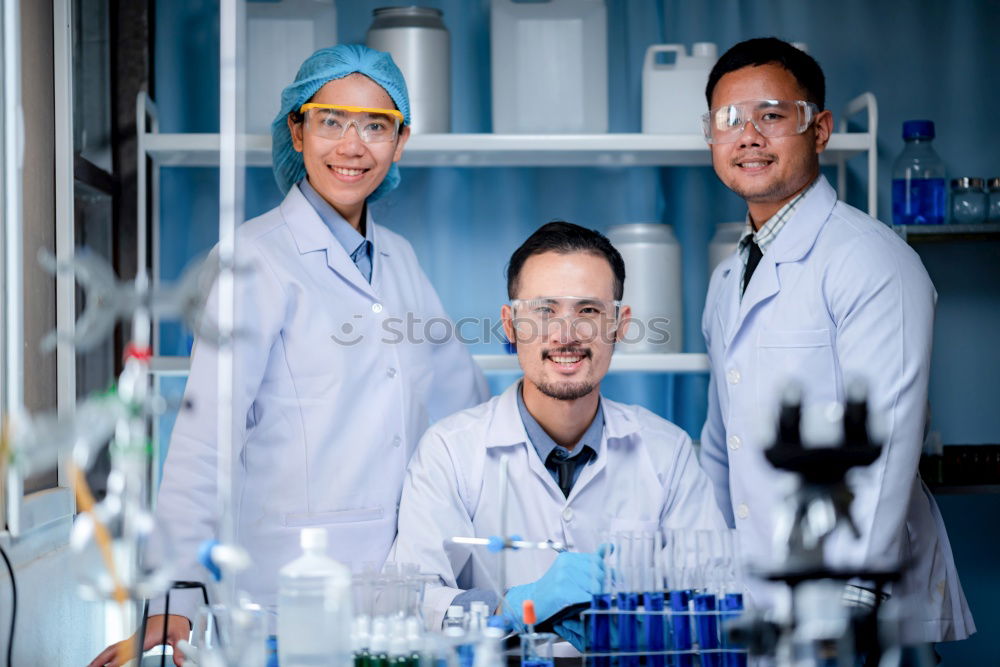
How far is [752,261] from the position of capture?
1.93 meters

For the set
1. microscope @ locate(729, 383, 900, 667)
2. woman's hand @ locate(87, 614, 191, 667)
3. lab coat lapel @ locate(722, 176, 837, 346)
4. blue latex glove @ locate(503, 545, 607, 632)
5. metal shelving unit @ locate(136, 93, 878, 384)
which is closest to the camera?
microscope @ locate(729, 383, 900, 667)

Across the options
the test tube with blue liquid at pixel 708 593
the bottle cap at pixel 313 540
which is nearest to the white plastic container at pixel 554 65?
the test tube with blue liquid at pixel 708 593

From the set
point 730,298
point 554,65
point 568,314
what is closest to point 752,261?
point 730,298

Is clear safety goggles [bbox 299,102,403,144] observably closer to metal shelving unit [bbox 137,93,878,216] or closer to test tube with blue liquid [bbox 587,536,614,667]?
metal shelving unit [bbox 137,93,878,216]

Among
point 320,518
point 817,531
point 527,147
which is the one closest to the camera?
point 817,531

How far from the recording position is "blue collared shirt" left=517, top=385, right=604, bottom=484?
67.8 inches

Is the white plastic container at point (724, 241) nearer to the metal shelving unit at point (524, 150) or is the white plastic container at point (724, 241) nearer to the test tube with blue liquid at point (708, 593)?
the metal shelving unit at point (524, 150)

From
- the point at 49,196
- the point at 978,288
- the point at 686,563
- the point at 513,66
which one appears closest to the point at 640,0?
the point at 513,66

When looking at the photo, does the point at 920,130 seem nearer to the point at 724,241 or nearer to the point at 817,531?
the point at 724,241

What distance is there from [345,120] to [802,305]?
86 cm

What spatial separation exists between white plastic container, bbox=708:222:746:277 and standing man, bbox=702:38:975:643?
1.16ft

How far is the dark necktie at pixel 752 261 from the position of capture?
1.92m

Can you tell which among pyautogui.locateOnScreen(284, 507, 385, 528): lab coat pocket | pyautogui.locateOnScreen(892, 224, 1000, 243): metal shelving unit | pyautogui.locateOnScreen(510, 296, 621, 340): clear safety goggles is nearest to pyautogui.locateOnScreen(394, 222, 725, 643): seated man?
pyautogui.locateOnScreen(510, 296, 621, 340): clear safety goggles

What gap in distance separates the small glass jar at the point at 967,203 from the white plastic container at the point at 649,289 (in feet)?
2.20
